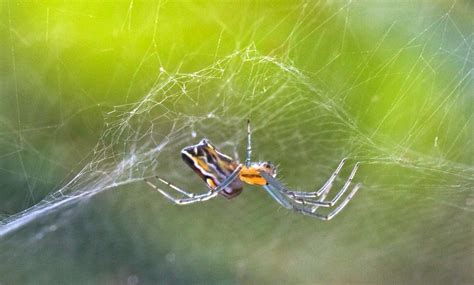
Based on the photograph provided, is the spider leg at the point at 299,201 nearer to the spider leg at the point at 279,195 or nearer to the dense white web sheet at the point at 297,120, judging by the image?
the spider leg at the point at 279,195

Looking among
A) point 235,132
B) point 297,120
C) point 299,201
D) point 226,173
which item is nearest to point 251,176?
point 226,173

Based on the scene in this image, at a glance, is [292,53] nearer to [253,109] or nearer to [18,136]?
[253,109]

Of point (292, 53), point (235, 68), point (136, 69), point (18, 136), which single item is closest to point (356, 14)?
point (292, 53)

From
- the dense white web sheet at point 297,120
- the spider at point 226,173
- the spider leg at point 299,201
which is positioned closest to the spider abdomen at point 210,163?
the spider at point 226,173

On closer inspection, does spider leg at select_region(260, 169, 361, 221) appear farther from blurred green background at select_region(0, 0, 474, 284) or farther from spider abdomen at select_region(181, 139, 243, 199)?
blurred green background at select_region(0, 0, 474, 284)

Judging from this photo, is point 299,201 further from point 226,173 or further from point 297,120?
point 297,120
